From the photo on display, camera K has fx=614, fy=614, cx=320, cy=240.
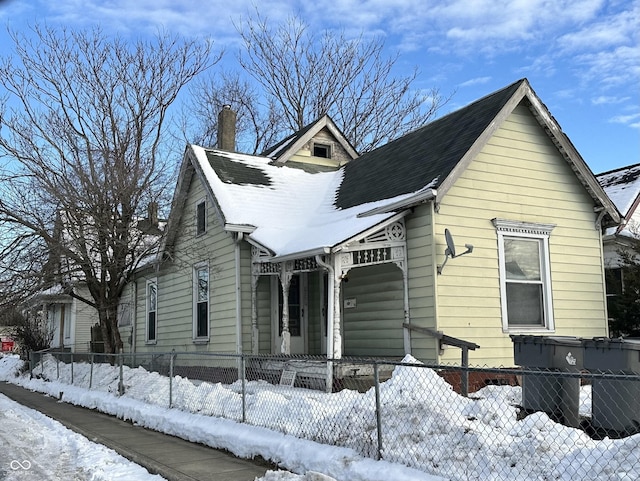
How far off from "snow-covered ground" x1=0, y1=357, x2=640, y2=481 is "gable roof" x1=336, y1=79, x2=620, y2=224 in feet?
12.8

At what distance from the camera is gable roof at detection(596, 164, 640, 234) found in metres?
17.3

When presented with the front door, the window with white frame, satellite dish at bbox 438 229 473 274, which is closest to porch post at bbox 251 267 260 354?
the front door

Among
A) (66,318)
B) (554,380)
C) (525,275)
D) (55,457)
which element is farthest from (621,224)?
(66,318)

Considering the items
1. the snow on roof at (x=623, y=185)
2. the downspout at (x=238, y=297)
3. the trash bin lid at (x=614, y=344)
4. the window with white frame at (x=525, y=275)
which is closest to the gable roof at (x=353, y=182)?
the downspout at (x=238, y=297)

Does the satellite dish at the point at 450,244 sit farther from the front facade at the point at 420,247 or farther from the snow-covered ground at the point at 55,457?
the snow-covered ground at the point at 55,457

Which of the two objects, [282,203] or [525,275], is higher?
[282,203]

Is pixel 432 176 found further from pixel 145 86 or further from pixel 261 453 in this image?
pixel 145 86

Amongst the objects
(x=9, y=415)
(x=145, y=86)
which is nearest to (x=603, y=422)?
(x=9, y=415)

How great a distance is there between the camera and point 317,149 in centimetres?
1972

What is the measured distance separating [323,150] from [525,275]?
32.1 ft

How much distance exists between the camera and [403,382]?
850cm

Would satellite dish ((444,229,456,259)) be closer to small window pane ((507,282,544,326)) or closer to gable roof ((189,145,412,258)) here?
gable roof ((189,145,412,258))

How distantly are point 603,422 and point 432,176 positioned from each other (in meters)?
5.34

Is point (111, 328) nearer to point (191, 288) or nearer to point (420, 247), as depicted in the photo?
point (191, 288)
